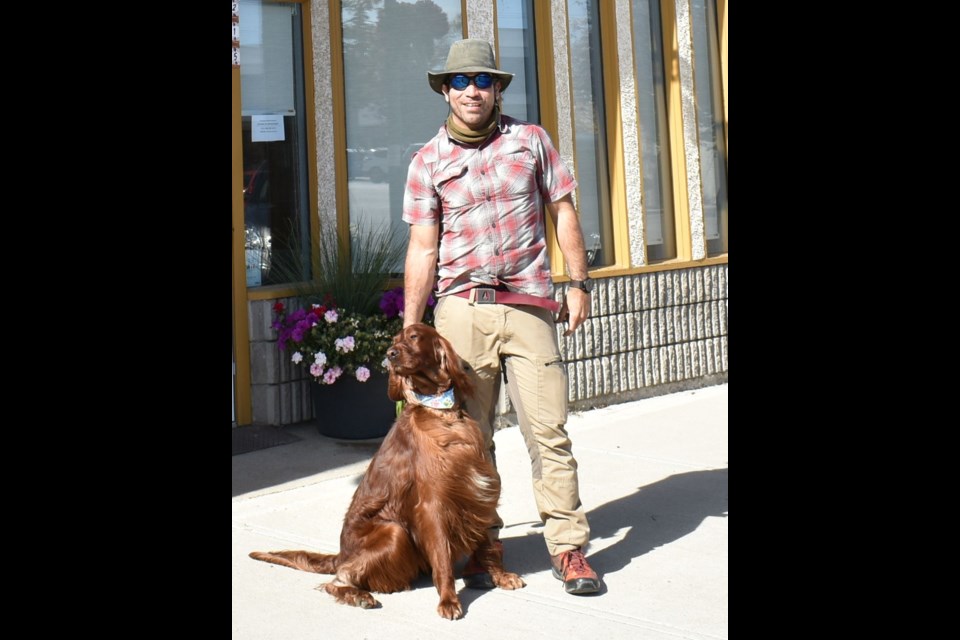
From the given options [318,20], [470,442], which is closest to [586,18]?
[318,20]

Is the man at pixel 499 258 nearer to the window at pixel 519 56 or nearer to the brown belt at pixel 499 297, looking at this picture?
the brown belt at pixel 499 297

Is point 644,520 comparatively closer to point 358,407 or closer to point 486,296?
point 486,296

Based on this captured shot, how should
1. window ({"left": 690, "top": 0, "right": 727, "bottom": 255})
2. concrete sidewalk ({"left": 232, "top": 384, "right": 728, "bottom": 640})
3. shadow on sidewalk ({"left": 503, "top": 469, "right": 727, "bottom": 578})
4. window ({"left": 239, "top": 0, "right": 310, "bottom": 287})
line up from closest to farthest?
1. concrete sidewalk ({"left": 232, "top": 384, "right": 728, "bottom": 640})
2. shadow on sidewalk ({"left": 503, "top": 469, "right": 727, "bottom": 578})
3. window ({"left": 239, "top": 0, "right": 310, "bottom": 287})
4. window ({"left": 690, "top": 0, "right": 727, "bottom": 255})

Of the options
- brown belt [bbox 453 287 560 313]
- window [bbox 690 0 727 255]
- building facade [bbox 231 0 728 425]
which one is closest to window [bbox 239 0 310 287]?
building facade [bbox 231 0 728 425]

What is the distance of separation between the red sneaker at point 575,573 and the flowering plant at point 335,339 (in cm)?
224

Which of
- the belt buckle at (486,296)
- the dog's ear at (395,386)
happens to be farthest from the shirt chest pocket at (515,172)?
the dog's ear at (395,386)

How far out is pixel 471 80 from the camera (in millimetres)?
4191

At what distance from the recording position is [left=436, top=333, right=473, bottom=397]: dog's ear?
4.01 meters

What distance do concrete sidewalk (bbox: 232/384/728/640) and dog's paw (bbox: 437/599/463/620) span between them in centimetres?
2

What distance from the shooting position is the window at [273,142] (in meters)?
6.55

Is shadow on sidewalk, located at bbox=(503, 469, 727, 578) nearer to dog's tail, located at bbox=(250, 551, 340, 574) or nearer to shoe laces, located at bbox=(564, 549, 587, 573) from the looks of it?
shoe laces, located at bbox=(564, 549, 587, 573)
